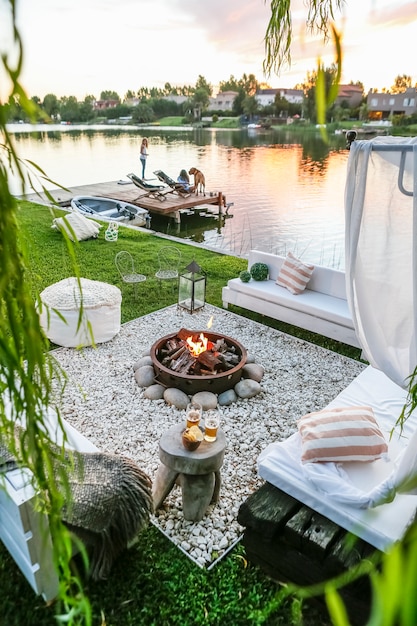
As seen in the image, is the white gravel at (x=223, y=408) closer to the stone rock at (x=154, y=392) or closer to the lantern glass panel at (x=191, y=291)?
the stone rock at (x=154, y=392)

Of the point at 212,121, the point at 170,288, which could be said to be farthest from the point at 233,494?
the point at 212,121

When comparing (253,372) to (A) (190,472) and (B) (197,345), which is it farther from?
(A) (190,472)

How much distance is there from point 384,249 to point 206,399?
227 cm

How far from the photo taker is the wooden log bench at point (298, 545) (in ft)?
7.47

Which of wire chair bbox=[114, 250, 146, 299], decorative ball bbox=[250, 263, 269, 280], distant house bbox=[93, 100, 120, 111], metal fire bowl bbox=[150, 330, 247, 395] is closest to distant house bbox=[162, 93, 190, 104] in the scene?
distant house bbox=[93, 100, 120, 111]

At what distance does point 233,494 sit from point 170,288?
167 inches

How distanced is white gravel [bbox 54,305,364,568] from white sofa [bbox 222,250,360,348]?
27cm

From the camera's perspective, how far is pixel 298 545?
2453 mm

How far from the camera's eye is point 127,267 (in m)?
7.79

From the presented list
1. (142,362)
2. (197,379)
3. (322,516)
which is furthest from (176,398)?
(322,516)

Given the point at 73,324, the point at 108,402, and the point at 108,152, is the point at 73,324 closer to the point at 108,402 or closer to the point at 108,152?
the point at 108,402

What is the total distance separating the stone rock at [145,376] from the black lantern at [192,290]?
1514 mm

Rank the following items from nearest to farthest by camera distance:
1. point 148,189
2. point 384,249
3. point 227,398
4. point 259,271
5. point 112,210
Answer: point 384,249 < point 227,398 < point 259,271 < point 112,210 < point 148,189

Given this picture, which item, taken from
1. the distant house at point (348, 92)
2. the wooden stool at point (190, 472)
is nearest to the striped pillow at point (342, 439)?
the wooden stool at point (190, 472)
